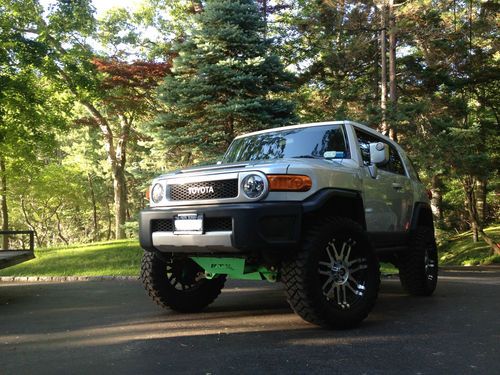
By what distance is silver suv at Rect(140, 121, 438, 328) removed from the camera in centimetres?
443

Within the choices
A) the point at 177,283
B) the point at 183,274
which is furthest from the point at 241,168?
the point at 177,283

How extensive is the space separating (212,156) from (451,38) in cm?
1131

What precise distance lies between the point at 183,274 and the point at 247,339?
1.77 metres

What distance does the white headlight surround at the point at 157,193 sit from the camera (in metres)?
5.26

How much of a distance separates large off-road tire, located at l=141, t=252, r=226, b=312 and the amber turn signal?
1717 mm

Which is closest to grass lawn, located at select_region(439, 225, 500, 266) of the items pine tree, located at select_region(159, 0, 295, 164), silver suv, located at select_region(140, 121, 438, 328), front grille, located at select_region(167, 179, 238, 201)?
pine tree, located at select_region(159, 0, 295, 164)

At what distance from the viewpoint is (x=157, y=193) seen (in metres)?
5.30

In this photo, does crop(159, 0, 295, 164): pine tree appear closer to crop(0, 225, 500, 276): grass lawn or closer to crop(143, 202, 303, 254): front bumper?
crop(0, 225, 500, 276): grass lawn

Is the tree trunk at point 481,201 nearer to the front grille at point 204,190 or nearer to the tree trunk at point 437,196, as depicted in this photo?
the tree trunk at point 437,196

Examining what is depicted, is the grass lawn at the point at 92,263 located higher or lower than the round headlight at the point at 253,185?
lower

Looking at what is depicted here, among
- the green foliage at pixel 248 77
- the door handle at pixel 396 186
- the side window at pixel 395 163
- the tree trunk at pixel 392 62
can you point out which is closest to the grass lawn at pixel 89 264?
the green foliage at pixel 248 77

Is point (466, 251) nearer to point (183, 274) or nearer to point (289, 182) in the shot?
point (183, 274)

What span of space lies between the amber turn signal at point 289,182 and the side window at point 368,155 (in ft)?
4.72

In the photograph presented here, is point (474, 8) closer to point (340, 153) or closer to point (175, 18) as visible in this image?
point (175, 18)
